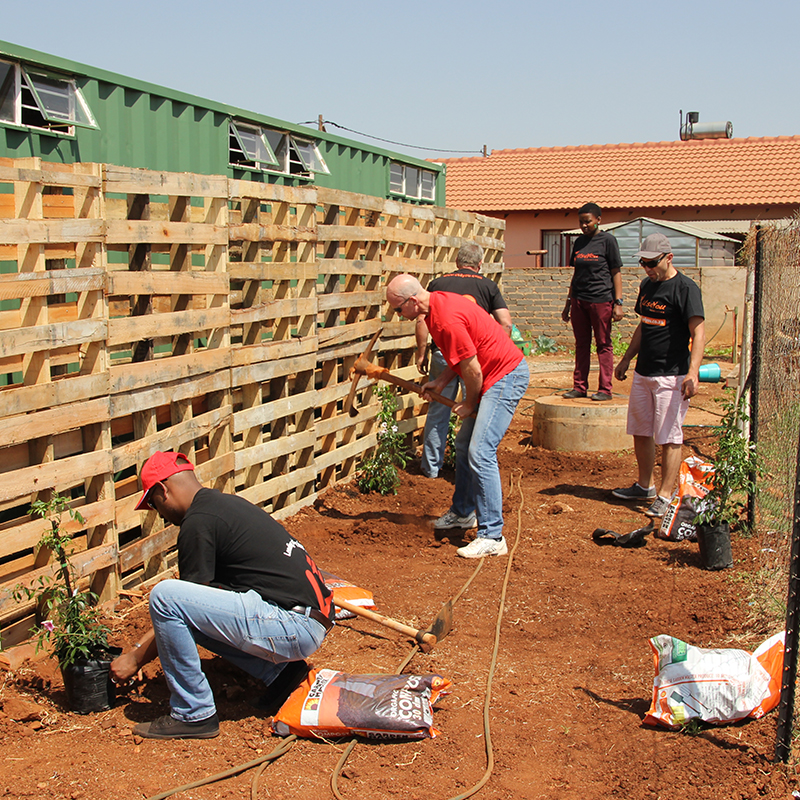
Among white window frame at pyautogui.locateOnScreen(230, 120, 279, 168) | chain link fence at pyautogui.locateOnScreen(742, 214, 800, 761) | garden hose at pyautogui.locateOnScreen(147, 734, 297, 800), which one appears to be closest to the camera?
garden hose at pyautogui.locateOnScreen(147, 734, 297, 800)

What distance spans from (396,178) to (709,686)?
1195 cm

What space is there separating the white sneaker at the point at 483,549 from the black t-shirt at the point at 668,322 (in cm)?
189

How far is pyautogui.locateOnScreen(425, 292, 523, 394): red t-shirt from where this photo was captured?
5688mm

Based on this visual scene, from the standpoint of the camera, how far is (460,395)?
9.65 m

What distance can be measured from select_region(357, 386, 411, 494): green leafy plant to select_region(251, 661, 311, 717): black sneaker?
3829mm

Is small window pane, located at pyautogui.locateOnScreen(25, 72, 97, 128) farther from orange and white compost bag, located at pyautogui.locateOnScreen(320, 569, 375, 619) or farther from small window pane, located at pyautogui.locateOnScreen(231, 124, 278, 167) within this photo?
orange and white compost bag, located at pyautogui.locateOnScreen(320, 569, 375, 619)

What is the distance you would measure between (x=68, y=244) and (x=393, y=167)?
10279 millimetres

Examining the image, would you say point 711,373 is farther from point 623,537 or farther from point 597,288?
point 623,537

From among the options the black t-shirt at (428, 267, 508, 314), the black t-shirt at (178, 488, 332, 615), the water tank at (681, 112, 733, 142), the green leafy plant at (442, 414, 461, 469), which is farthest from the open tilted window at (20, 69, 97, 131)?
the water tank at (681, 112, 733, 142)

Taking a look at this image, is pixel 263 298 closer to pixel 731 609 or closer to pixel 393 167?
pixel 731 609

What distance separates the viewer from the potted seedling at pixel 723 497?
18.4 ft

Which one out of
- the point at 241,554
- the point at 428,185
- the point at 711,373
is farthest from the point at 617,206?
the point at 241,554

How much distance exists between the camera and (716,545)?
5602mm

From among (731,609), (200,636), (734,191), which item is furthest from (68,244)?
(734,191)
